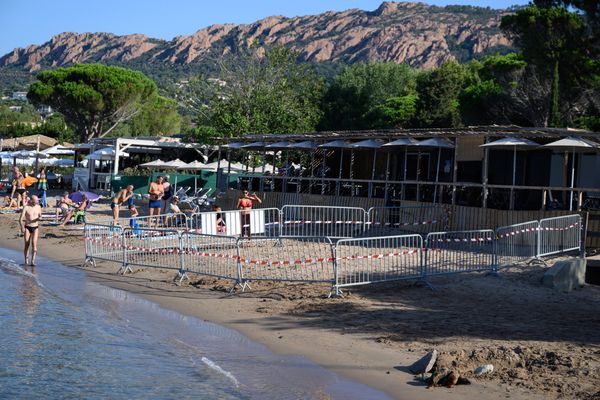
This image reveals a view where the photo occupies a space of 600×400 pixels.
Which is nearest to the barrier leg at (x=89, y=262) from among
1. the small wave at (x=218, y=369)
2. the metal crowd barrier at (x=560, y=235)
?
the small wave at (x=218, y=369)

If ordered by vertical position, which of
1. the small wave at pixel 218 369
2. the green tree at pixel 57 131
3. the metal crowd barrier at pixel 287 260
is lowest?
the small wave at pixel 218 369

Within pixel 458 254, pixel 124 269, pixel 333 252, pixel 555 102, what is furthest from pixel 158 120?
pixel 333 252

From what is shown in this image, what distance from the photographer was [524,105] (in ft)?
141

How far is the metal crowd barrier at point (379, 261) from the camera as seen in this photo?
552 inches

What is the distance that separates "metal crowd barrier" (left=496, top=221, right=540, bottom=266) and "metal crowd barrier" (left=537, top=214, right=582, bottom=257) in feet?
0.67

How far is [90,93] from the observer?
54.8 m

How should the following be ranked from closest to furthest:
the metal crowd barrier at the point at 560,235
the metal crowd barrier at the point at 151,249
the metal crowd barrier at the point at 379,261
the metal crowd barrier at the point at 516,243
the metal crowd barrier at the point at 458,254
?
1. the metal crowd barrier at the point at 379,261
2. the metal crowd barrier at the point at 458,254
3. the metal crowd barrier at the point at 516,243
4. the metal crowd barrier at the point at 560,235
5. the metal crowd barrier at the point at 151,249

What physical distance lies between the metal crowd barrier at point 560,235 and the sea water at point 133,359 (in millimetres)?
8003

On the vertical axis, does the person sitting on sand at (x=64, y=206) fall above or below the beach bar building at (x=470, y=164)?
below

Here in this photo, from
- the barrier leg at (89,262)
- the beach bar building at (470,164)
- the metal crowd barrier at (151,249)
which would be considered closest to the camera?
the metal crowd barrier at (151,249)

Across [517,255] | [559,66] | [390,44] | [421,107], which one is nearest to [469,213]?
[517,255]

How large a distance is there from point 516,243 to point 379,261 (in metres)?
3.12

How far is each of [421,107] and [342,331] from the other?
45634 mm

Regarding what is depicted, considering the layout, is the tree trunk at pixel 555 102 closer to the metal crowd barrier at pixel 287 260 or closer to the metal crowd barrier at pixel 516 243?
the metal crowd barrier at pixel 287 260
